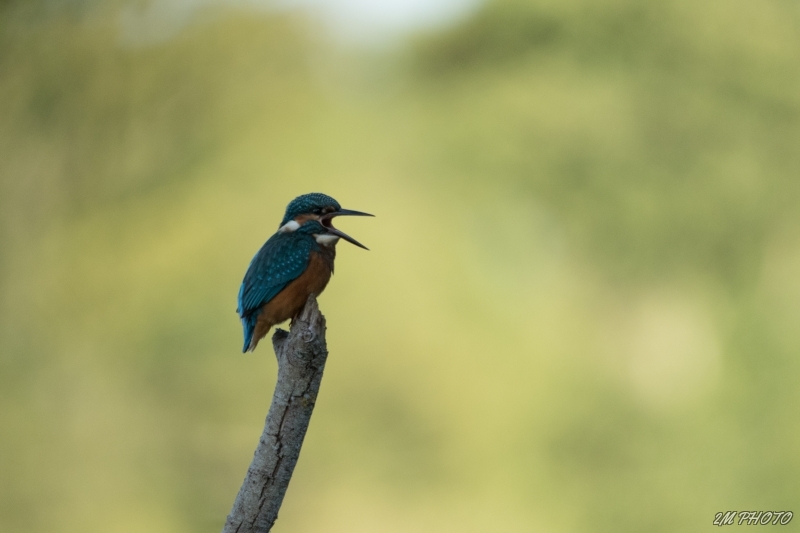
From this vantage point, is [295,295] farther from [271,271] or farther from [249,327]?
[249,327]

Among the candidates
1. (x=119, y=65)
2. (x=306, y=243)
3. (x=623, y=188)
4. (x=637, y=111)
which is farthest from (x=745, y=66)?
(x=119, y=65)

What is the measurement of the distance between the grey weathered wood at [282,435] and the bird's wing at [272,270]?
63 cm

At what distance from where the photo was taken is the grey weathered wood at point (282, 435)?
80.7 inches

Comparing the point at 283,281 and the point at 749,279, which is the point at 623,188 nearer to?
the point at 749,279

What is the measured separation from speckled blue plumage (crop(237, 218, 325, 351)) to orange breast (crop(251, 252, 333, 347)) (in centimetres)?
2

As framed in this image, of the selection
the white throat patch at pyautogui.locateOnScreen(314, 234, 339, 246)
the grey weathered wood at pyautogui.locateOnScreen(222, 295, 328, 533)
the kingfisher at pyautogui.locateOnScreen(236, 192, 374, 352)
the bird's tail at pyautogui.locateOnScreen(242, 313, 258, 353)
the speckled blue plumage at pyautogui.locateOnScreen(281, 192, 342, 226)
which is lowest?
the grey weathered wood at pyautogui.locateOnScreen(222, 295, 328, 533)

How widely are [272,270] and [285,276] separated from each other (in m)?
0.06

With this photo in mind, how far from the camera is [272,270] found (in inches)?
106

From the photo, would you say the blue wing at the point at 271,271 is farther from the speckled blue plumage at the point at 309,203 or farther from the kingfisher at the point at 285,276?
the speckled blue plumage at the point at 309,203

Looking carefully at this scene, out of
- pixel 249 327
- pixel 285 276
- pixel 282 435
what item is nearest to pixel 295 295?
pixel 285 276

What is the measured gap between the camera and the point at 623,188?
6059 millimetres

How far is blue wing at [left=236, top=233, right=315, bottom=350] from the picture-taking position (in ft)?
8.80

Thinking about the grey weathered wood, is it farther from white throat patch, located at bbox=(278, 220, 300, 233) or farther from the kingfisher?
white throat patch, located at bbox=(278, 220, 300, 233)

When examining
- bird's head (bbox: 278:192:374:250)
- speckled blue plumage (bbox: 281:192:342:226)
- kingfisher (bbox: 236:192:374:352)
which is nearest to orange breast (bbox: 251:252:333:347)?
kingfisher (bbox: 236:192:374:352)
